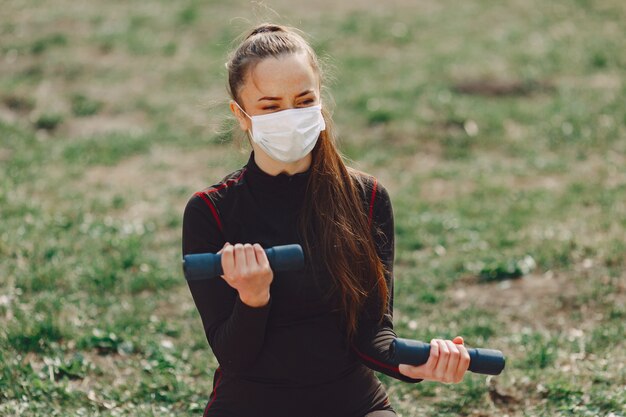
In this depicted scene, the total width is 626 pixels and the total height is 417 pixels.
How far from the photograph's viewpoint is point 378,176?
27.3ft

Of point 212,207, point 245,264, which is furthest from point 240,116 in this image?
point 245,264

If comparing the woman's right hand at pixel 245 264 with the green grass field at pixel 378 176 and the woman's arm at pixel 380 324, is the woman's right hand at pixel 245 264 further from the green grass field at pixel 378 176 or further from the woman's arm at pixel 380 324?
the green grass field at pixel 378 176

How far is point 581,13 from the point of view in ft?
41.5

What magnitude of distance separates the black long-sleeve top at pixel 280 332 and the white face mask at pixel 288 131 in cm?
9

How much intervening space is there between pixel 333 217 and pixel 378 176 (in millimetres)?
5013

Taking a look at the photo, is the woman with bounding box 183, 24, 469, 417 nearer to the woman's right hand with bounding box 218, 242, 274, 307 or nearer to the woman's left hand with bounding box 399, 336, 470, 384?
the woman's left hand with bounding box 399, 336, 470, 384

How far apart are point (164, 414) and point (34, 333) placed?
1.07 m

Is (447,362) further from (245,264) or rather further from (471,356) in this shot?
(245,264)

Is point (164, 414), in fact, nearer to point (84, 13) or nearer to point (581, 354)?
point (581, 354)

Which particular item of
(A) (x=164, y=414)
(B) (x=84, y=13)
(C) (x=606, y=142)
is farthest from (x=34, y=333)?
(B) (x=84, y=13)

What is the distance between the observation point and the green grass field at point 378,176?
477cm

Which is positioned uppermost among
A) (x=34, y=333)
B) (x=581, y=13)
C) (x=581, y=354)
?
(x=581, y=13)

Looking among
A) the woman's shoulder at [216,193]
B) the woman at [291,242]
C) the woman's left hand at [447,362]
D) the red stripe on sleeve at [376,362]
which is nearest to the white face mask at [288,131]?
the woman at [291,242]

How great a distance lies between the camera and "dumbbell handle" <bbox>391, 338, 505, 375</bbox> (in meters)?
2.94
